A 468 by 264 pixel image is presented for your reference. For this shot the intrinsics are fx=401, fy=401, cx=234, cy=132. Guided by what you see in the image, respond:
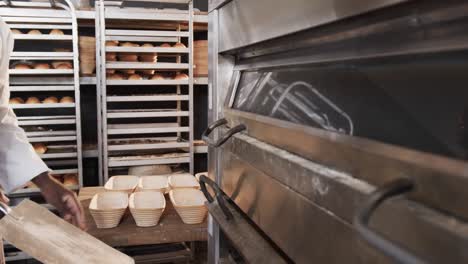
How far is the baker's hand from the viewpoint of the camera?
1461 mm

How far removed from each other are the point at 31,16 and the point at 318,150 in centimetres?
286

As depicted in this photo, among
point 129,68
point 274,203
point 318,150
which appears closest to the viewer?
point 318,150

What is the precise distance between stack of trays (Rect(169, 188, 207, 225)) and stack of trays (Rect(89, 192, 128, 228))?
0.77ft

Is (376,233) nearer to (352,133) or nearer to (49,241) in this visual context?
(352,133)

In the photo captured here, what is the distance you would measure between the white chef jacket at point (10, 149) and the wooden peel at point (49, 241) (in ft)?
1.99

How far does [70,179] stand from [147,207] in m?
1.48

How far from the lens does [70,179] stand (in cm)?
303

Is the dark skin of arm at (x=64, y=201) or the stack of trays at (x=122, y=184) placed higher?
the dark skin of arm at (x=64, y=201)

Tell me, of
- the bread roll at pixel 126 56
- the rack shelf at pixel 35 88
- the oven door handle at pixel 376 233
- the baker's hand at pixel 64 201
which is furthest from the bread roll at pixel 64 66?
the oven door handle at pixel 376 233

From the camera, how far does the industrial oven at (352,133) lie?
380 mm

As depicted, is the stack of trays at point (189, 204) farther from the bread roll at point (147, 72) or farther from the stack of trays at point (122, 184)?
the bread roll at point (147, 72)

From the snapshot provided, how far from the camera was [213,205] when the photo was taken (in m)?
1.09

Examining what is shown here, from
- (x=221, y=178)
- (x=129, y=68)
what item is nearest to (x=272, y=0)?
(x=221, y=178)

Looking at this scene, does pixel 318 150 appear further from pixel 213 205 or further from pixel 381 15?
pixel 213 205
